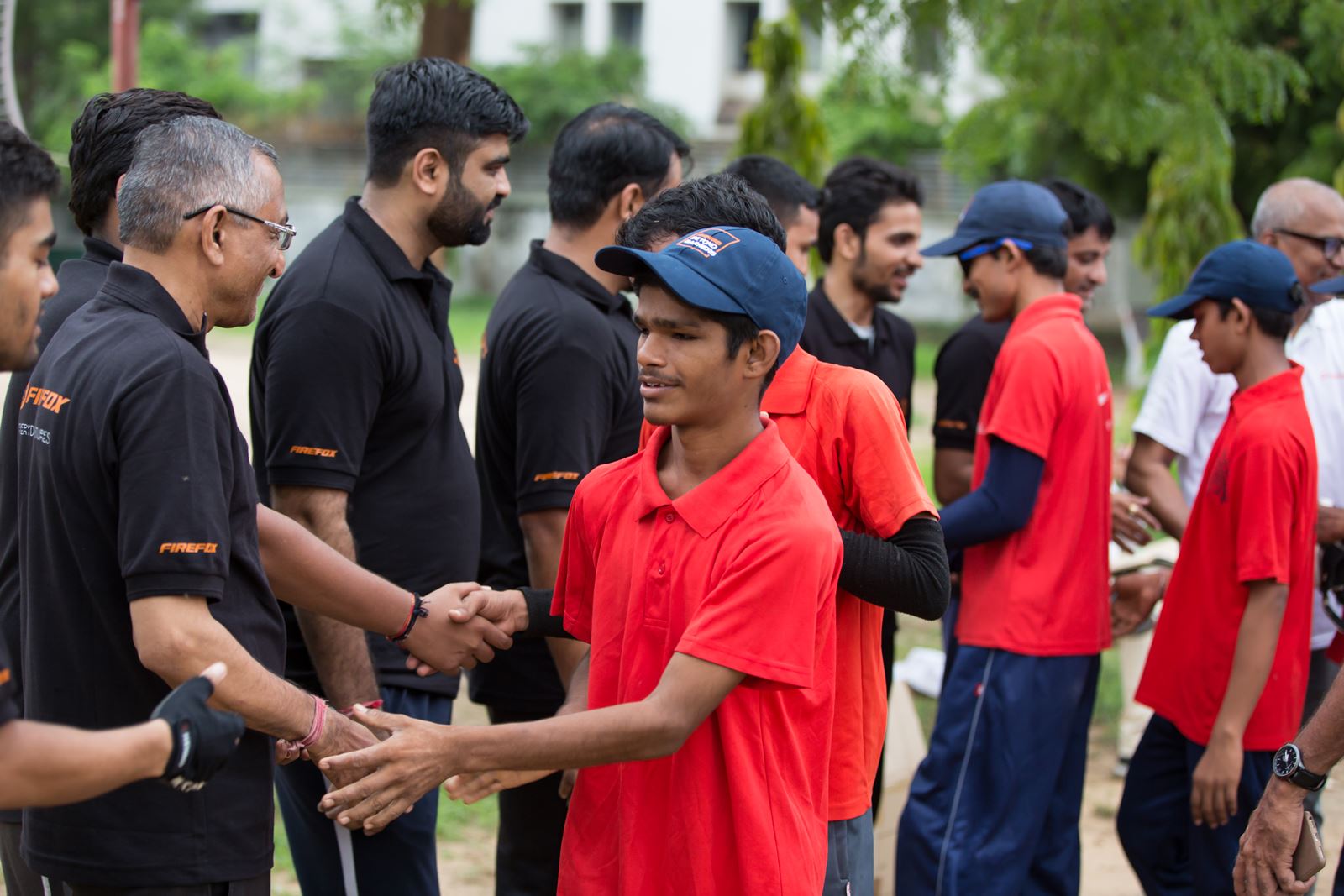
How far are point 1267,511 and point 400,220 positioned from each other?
2.41 m

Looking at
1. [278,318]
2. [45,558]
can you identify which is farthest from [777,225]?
[45,558]

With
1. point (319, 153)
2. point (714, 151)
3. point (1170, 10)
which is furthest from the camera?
point (319, 153)

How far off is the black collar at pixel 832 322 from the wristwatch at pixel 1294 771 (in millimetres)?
2192

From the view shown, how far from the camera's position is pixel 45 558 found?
8.22ft

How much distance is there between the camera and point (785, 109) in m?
9.34

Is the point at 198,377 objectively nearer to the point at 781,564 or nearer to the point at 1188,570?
the point at 781,564

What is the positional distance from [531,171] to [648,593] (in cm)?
3238

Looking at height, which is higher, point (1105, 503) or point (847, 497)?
point (847, 497)

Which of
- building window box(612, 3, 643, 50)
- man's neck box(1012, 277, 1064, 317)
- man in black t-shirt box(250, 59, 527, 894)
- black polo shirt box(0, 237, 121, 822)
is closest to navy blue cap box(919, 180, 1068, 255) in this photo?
man's neck box(1012, 277, 1064, 317)

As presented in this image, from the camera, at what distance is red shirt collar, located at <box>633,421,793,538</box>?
250 centimetres

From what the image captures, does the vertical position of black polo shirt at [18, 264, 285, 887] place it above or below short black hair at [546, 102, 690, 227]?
below

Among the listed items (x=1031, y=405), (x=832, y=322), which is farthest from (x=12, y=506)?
(x=832, y=322)

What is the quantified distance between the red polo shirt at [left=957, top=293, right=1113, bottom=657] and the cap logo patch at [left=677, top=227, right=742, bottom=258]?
1830 millimetres

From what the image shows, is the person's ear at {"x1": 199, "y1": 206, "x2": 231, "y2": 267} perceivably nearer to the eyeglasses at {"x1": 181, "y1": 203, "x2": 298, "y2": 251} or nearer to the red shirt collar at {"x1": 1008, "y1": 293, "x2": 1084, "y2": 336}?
the eyeglasses at {"x1": 181, "y1": 203, "x2": 298, "y2": 251}
